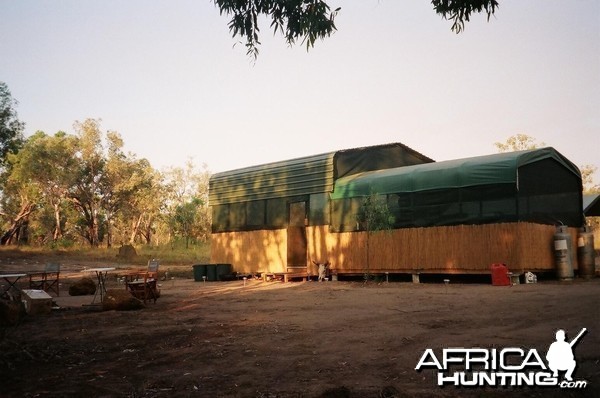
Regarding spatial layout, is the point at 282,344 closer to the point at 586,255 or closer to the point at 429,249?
the point at 429,249

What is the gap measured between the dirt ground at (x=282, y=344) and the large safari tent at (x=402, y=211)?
4.49 metres

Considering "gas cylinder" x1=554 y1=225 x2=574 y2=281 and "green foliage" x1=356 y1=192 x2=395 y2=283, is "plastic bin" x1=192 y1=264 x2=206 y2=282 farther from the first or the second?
"gas cylinder" x1=554 y1=225 x2=574 y2=281

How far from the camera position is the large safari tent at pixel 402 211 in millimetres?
17500

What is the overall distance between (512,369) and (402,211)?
14.9 metres

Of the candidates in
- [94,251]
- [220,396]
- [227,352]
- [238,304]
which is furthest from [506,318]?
[94,251]

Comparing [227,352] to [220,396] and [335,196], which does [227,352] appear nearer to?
[220,396]

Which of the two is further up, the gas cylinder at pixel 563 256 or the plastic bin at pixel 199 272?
the gas cylinder at pixel 563 256

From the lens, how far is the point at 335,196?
73.3ft

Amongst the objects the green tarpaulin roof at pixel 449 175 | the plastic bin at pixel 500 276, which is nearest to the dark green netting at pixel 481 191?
the green tarpaulin roof at pixel 449 175

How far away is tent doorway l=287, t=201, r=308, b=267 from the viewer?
2362 centimetres

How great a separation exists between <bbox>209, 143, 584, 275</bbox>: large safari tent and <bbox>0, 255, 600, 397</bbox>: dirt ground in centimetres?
449

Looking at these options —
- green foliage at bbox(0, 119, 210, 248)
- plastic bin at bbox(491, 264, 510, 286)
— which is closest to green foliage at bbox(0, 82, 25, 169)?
green foliage at bbox(0, 119, 210, 248)

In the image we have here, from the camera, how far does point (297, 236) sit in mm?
23875

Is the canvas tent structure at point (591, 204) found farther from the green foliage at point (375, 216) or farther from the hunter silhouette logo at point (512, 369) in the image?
the hunter silhouette logo at point (512, 369)
